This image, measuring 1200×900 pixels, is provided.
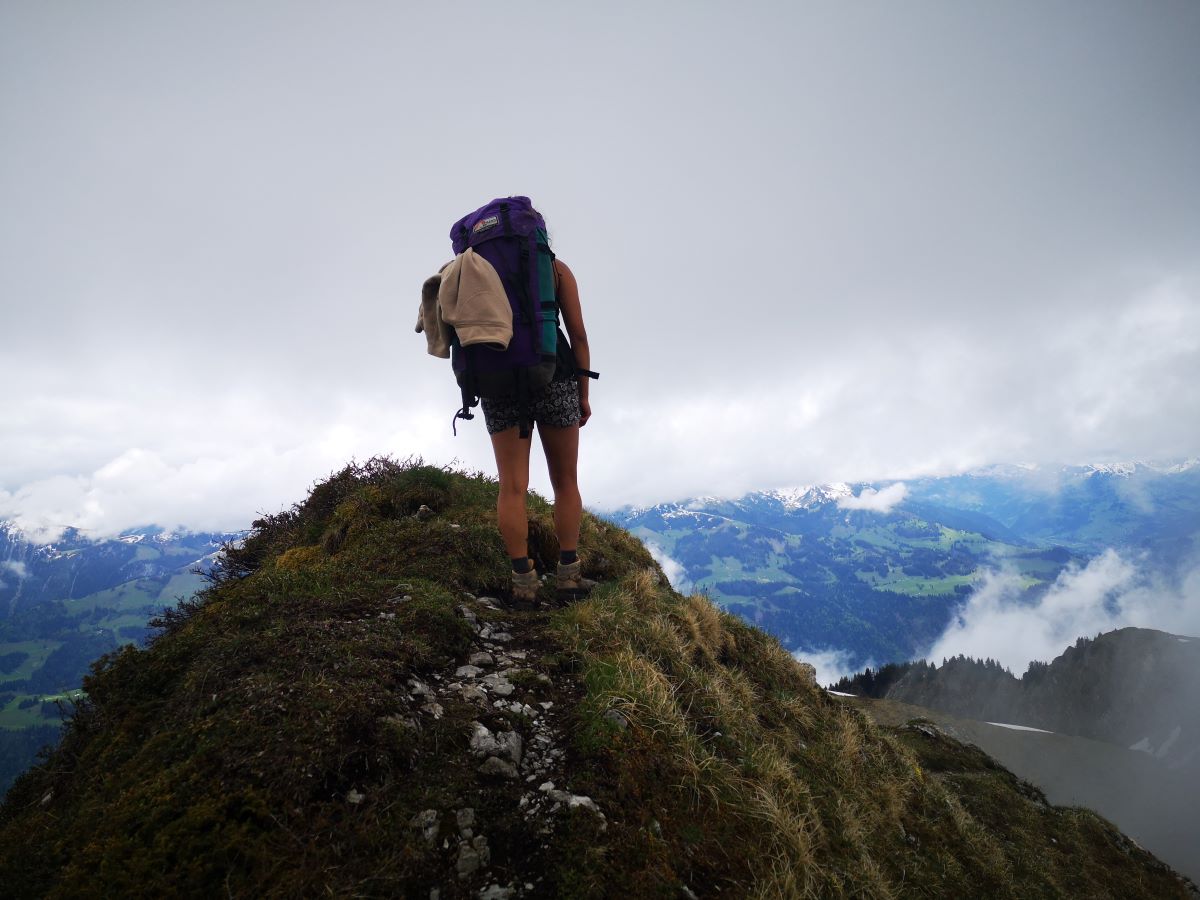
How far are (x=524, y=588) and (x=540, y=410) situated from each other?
206 centimetres

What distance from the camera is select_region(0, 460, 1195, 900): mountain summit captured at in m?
2.10

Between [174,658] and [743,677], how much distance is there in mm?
5412

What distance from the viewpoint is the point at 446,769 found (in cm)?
267

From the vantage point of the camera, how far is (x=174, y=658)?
3.57 meters

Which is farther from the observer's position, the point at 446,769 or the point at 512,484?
the point at 512,484

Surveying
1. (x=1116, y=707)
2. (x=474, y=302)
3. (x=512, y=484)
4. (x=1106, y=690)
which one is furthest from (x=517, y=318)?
(x=1116, y=707)

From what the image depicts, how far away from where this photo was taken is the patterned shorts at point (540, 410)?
16.9 ft

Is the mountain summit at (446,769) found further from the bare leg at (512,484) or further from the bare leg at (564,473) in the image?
the bare leg at (564,473)

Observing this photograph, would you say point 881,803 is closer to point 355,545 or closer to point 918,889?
point 918,889

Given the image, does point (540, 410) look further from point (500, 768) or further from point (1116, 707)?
point (1116, 707)

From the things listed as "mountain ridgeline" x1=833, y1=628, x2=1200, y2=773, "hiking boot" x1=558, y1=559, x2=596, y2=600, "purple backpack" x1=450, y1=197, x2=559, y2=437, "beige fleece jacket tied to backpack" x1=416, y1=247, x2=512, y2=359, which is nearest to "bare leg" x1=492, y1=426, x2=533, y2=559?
"purple backpack" x1=450, y1=197, x2=559, y2=437

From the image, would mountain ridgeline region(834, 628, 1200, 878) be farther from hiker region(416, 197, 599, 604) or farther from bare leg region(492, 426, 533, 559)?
hiker region(416, 197, 599, 604)

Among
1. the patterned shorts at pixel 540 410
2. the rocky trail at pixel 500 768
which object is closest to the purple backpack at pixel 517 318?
the patterned shorts at pixel 540 410

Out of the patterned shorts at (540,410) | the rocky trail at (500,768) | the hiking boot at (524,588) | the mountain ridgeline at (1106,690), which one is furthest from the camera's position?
the mountain ridgeline at (1106,690)
